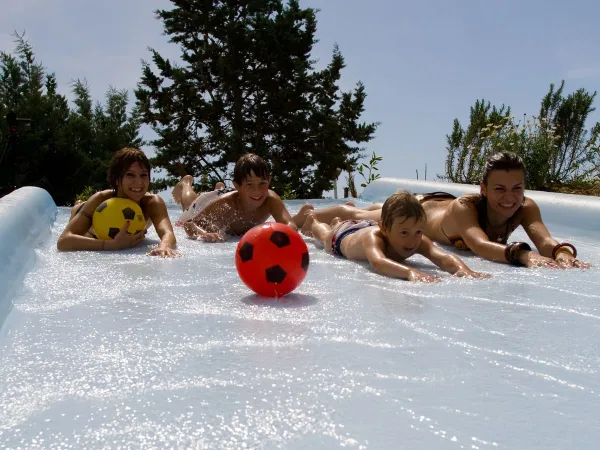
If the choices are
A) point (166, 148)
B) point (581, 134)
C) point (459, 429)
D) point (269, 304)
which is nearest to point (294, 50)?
point (166, 148)

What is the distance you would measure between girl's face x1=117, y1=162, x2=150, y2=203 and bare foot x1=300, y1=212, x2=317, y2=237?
1.54 metres

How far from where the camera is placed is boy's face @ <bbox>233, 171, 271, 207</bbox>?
205 inches

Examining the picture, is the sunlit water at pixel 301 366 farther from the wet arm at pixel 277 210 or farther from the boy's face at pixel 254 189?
the wet arm at pixel 277 210

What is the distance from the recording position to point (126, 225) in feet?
15.0

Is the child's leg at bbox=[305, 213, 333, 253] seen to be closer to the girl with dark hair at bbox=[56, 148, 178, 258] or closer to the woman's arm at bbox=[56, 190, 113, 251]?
the girl with dark hair at bbox=[56, 148, 178, 258]

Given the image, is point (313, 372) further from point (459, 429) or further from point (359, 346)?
point (459, 429)

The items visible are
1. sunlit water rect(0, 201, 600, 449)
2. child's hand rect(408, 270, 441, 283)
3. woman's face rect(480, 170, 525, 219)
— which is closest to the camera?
sunlit water rect(0, 201, 600, 449)

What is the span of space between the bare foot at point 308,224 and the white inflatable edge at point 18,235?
2.36m

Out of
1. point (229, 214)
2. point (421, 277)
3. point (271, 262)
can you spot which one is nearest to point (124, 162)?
point (229, 214)

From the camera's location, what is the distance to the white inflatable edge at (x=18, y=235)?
9.86 feet

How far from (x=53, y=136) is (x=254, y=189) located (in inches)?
417

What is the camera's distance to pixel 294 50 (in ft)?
50.6

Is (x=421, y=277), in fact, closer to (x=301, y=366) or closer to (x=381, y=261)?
(x=381, y=261)

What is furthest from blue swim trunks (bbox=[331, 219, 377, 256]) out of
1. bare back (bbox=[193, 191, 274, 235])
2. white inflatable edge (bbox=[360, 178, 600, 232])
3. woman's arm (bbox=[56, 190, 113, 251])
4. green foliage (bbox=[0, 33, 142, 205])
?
green foliage (bbox=[0, 33, 142, 205])
